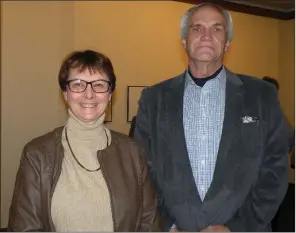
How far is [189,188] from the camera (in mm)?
1143

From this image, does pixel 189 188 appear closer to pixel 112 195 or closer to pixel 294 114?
pixel 112 195

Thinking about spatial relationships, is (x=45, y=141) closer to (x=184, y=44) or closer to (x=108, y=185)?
(x=108, y=185)

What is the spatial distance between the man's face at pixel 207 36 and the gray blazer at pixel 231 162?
14 centimetres

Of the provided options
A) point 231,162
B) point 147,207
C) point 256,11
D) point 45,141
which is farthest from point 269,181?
point 45,141

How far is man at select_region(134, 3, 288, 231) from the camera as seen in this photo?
1121 mm

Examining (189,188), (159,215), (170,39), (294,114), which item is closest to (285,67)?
(294,114)

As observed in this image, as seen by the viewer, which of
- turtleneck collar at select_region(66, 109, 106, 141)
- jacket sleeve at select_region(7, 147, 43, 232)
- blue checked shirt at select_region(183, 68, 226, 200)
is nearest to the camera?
jacket sleeve at select_region(7, 147, 43, 232)

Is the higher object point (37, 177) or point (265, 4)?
point (265, 4)

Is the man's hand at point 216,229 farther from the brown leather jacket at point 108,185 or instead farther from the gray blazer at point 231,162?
the brown leather jacket at point 108,185

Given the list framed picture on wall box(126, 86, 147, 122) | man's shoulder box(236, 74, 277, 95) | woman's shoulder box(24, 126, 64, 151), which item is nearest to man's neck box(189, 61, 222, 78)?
man's shoulder box(236, 74, 277, 95)

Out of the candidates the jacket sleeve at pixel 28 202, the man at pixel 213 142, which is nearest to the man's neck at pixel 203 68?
the man at pixel 213 142

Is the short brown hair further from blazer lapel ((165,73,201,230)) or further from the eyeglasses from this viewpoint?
blazer lapel ((165,73,201,230))

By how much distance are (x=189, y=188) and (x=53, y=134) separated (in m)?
0.53

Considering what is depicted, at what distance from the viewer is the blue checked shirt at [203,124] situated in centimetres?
115
